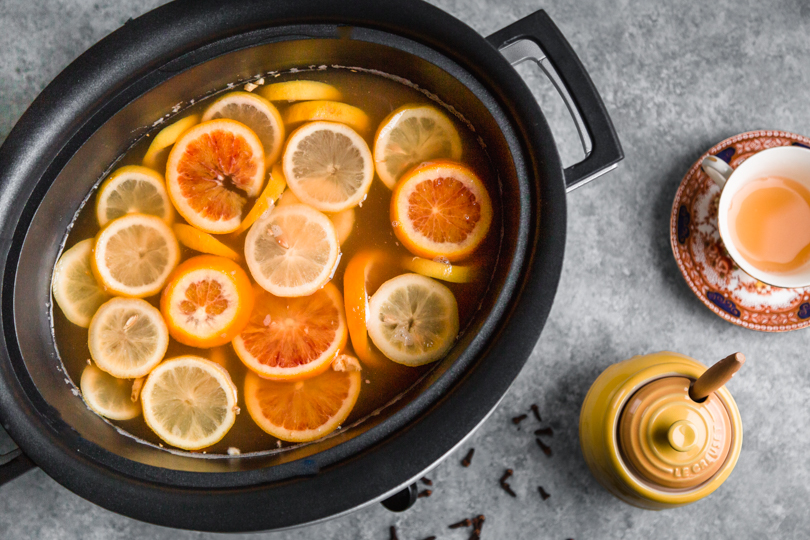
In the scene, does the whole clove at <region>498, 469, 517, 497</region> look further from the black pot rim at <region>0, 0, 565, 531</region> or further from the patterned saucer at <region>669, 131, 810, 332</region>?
the patterned saucer at <region>669, 131, 810, 332</region>

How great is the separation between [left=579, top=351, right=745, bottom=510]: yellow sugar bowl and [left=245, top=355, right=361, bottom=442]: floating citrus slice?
569 mm

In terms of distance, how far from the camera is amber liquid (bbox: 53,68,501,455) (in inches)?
40.6

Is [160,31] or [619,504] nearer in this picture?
[160,31]

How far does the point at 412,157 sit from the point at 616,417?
695 mm

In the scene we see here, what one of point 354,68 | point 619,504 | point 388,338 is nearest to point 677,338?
point 619,504

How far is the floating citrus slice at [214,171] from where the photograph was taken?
1.04 meters

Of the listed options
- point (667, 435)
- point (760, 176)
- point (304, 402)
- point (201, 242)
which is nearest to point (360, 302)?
point (304, 402)

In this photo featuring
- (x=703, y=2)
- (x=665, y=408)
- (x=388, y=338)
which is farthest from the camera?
(x=703, y=2)

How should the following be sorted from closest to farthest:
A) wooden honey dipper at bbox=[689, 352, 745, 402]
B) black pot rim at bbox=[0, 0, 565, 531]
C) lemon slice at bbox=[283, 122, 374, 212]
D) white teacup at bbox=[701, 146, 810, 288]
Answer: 1. black pot rim at bbox=[0, 0, 565, 531]
2. wooden honey dipper at bbox=[689, 352, 745, 402]
3. lemon slice at bbox=[283, 122, 374, 212]
4. white teacup at bbox=[701, 146, 810, 288]

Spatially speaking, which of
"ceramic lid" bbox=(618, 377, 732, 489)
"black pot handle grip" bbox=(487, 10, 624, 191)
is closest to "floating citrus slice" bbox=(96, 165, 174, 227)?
"black pot handle grip" bbox=(487, 10, 624, 191)

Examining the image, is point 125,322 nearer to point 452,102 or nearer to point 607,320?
point 452,102

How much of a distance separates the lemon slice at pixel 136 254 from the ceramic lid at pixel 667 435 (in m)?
0.99

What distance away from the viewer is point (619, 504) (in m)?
1.31

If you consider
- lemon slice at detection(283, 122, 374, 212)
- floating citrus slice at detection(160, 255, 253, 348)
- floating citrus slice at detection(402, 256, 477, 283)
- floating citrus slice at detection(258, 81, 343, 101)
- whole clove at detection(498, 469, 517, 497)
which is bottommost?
whole clove at detection(498, 469, 517, 497)
